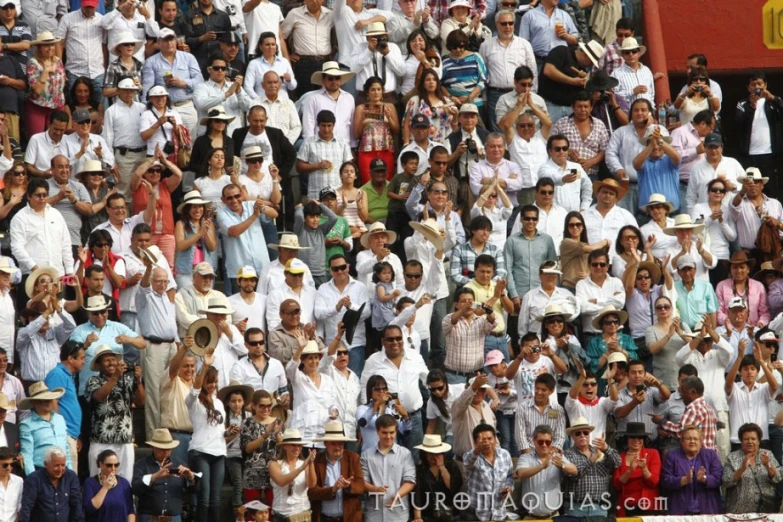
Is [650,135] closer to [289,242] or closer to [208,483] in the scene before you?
[289,242]

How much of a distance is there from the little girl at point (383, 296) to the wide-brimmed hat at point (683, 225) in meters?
3.57

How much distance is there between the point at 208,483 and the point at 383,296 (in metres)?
3.03

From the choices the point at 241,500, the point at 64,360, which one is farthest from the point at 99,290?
the point at 241,500

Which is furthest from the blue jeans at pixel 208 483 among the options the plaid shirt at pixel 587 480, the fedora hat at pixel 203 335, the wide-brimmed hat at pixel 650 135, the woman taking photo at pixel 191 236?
the wide-brimmed hat at pixel 650 135

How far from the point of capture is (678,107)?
77.9 feet

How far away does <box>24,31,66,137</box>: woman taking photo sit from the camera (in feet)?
73.4

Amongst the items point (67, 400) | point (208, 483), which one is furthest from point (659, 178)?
point (67, 400)

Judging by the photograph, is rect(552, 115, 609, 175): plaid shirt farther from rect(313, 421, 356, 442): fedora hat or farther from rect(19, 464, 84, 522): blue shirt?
rect(19, 464, 84, 522): blue shirt

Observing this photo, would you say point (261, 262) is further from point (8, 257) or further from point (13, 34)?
point (13, 34)

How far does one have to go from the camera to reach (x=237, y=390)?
19.0 metres

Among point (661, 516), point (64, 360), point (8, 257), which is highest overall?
point (8, 257)

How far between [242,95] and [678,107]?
564 cm

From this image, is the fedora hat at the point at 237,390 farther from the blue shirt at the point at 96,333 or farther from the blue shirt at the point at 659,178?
the blue shirt at the point at 659,178

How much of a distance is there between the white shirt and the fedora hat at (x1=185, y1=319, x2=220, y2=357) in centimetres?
205
